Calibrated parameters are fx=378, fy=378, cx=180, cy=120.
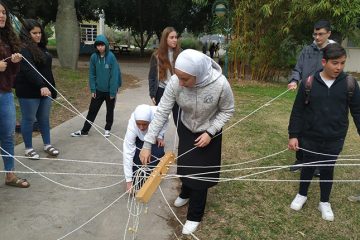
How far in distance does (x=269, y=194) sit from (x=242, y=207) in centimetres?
41

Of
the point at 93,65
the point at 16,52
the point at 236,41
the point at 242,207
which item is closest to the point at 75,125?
the point at 93,65

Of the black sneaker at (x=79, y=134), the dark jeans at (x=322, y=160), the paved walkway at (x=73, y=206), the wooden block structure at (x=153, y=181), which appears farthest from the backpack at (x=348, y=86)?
the black sneaker at (x=79, y=134)

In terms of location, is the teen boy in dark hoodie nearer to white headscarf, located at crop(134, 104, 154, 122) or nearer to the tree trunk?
white headscarf, located at crop(134, 104, 154, 122)

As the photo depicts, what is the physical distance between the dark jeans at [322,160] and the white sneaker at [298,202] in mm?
39

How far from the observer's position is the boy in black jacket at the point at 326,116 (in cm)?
293

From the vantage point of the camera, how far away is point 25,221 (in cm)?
300

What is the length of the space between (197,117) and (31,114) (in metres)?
2.26

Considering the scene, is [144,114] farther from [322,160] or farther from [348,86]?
[348,86]

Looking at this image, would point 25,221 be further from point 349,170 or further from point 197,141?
point 349,170

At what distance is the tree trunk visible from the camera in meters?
13.2

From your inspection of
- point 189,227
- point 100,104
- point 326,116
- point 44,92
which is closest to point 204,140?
point 189,227

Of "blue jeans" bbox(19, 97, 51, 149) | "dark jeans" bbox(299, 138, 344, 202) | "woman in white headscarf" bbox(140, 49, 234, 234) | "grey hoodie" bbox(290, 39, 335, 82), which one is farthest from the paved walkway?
"grey hoodie" bbox(290, 39, 335, 82)

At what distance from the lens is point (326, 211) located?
10.6ft

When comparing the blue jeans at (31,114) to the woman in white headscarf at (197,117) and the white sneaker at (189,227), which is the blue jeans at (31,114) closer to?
the woman in white headscarf at (197,117)
